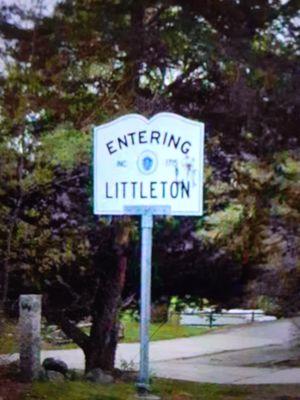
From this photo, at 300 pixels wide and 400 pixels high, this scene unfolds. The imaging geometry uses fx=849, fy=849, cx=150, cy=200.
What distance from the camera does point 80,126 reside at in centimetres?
868

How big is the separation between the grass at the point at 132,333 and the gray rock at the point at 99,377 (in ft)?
2.87

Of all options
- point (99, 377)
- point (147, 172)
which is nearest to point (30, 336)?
point (99, 377)

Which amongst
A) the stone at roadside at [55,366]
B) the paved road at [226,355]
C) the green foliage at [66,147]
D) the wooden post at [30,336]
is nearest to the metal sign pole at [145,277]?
the wooden post at [30,336]

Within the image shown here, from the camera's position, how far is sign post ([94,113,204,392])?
6.48 meters

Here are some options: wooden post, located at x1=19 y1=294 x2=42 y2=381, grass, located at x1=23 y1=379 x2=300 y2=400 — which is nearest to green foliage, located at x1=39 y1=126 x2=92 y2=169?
wooden post, located at x1=19 y1=294 x2=42 y2=381

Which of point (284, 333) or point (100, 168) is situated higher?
point (100, 168)

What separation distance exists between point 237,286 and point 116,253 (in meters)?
2.33

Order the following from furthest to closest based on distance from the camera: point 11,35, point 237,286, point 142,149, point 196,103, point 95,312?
1. point 237,286
2. point 95,312
3. point 196,103
4. point 11,35
5. point 142,149

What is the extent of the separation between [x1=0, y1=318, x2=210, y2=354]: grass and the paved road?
0.21 meters

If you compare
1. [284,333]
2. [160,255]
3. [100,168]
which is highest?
[100,168]

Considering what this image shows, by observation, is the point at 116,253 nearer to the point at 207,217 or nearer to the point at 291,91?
the point at 207,217

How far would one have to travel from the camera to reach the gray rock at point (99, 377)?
8.84m

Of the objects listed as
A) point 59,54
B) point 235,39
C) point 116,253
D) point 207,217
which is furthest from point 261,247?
point 59,54

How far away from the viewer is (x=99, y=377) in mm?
8977
